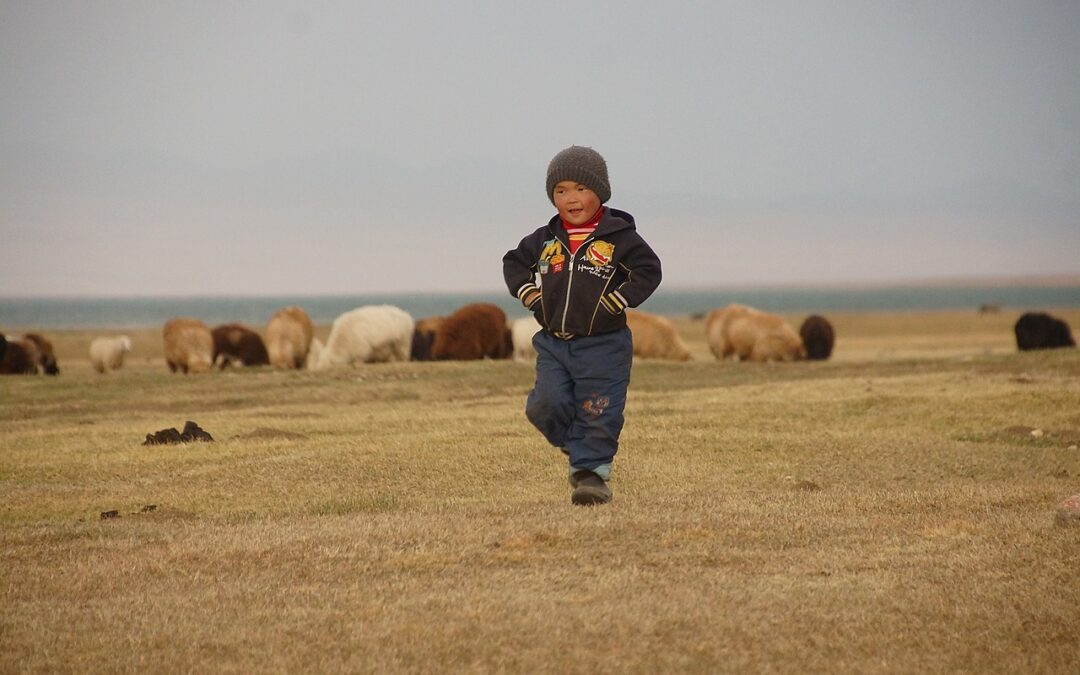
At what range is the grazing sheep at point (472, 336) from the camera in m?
32.3

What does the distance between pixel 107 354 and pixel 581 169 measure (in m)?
34.2

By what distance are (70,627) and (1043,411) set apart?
1241 cm

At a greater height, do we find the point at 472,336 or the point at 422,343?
the point at 472,336

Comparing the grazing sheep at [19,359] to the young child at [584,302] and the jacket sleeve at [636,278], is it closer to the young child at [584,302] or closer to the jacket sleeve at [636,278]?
the young child at [584,302]

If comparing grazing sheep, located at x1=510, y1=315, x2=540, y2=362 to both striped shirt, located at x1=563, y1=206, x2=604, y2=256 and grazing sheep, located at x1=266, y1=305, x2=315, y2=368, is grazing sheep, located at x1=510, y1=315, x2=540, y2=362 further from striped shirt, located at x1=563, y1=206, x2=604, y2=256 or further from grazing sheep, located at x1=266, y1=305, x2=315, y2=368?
striped shirt, located at x1=563, y1=206, x2=604, y2=256

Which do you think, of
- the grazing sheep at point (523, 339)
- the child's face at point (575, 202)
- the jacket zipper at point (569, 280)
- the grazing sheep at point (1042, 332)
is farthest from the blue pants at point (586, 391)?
the grazing sheep at point (1042, 332)

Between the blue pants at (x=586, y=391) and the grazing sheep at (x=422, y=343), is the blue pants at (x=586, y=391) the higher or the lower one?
the higher one

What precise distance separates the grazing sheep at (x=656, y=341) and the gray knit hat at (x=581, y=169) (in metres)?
27.0

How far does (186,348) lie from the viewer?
1353 inches

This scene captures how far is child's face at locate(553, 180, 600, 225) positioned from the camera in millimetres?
8406

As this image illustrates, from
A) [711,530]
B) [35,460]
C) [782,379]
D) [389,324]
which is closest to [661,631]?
[711,530]

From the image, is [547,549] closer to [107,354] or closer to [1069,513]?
[1069,513]

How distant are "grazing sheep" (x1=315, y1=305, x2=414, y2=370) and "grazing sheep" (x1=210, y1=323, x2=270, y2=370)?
496cm

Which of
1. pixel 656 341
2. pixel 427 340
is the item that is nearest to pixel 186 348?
pixel 427 340
